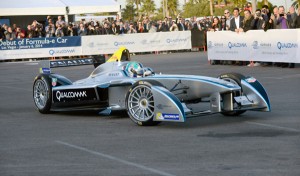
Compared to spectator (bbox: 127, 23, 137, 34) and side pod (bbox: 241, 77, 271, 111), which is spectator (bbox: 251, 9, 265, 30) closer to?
side pod (bbox: 241, 77, 271, 111)

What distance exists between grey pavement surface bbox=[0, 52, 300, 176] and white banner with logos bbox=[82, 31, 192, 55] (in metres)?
22.1

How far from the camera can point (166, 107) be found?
9.73 meters

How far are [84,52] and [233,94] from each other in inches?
984

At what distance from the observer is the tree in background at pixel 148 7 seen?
132 metres

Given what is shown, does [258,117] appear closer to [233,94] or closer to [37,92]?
[233,94]

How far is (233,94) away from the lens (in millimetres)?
10242

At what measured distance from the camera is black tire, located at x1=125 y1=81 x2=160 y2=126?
33.1 ft

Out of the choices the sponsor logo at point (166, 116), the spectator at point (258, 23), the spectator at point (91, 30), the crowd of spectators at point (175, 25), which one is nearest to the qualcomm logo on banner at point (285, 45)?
the crowd of spectators at point (175, 25)

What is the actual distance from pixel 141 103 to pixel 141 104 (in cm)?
2

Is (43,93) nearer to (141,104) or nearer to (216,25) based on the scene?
(141,104)

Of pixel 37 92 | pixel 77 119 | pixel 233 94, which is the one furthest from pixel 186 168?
pixel 37 92

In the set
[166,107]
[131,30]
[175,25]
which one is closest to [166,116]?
[166,107]

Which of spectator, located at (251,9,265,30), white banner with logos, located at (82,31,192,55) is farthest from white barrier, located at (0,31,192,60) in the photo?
spectator, located at (251,9,265,30)

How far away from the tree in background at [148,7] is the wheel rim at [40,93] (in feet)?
391
